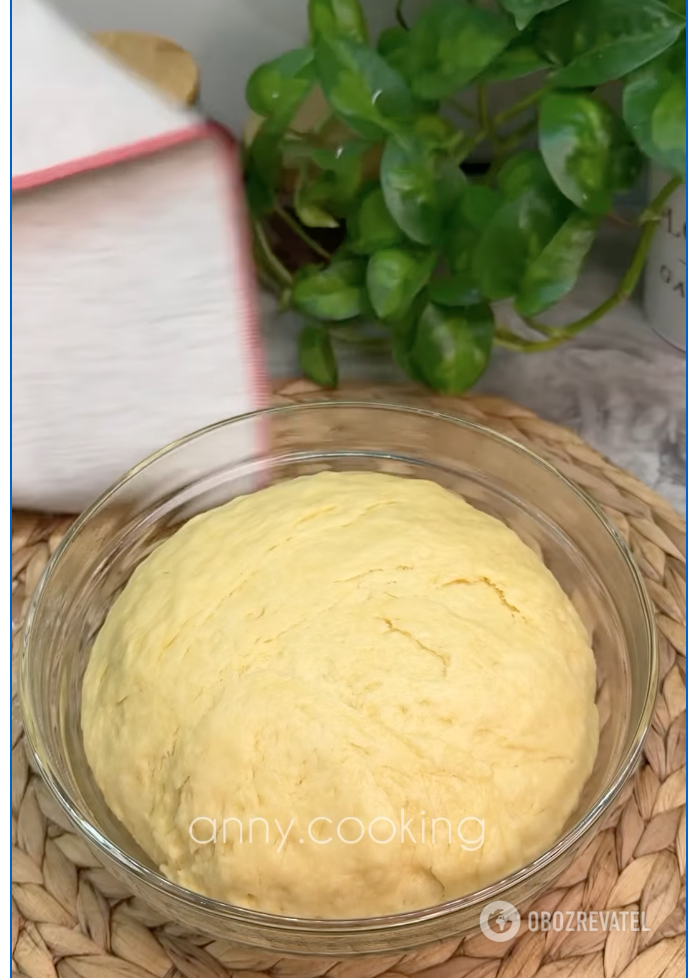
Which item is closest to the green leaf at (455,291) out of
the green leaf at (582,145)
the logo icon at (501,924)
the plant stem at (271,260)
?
the green leaf at (582,145)

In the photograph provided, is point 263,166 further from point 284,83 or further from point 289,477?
point 289,477

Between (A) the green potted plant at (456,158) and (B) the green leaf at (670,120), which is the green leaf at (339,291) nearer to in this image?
(A) the green potted plant at (456,158)

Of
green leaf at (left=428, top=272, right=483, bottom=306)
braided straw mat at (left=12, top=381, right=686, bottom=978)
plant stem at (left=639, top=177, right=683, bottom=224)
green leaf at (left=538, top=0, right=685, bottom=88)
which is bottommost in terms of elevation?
braided straw mat at (left=12, top=381, right=686, bottom=978)

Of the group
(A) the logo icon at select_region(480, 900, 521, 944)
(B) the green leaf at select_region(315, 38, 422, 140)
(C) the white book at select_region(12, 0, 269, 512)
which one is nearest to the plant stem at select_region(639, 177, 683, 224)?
(B) the green leaf at select_region(315, 38, 422, 140)

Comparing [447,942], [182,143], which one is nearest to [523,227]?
[182,143]

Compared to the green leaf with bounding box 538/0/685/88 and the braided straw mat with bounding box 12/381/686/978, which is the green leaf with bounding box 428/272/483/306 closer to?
the green leaf with bounding box 538/0/685/88

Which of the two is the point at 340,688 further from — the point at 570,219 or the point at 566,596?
the point at 570,219

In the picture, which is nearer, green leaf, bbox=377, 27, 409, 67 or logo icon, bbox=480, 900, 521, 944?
logo icon, bbox=480, 900, 521, 944
